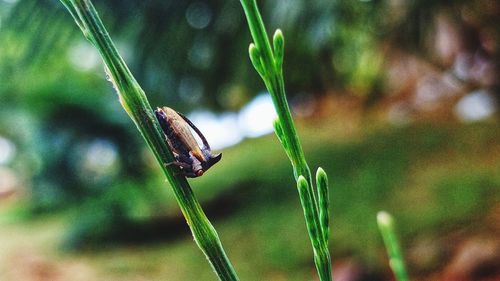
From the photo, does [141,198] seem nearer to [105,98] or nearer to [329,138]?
[105,98]

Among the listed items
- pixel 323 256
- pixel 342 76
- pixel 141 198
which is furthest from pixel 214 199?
pixel 323 256

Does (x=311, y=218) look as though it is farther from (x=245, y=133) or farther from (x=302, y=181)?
(x=245, y=133)

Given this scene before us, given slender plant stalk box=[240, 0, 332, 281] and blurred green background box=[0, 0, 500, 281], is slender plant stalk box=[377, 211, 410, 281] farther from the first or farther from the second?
blurred green background box=[0, 0, 500, 281]

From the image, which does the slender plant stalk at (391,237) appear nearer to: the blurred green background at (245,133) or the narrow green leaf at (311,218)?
the narrow green leaf at (311,218)

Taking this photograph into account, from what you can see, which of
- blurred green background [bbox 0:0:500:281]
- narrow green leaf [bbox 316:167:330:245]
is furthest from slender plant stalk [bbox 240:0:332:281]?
blurred green background [bbox 0:0:500:281]

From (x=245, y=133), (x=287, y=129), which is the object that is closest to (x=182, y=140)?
(x=287, y=129)

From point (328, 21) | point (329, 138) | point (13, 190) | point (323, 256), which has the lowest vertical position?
point (323, 256)
